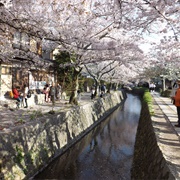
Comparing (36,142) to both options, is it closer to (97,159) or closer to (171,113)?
(97,159)

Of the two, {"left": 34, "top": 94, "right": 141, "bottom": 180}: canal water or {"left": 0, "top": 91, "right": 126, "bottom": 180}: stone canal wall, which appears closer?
{"left": 0, "top": 91, "right": 126, "bottom": 180}: stone canal wall

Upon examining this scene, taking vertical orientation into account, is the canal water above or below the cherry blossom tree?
below

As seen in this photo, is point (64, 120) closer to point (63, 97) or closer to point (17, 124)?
point (17, 124)

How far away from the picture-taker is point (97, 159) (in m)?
9.84

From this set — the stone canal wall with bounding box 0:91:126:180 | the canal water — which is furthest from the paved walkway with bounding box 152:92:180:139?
the stone canal wall with bounding box 0:91:126:180

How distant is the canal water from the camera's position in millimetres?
7977

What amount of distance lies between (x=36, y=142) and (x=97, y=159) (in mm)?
3422

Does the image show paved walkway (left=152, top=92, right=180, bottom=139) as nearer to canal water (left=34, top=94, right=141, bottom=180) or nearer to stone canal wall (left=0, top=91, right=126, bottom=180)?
canal water (left=34, top=94, right=141, bottom=180)

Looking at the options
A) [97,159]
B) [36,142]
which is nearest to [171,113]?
[97,159]

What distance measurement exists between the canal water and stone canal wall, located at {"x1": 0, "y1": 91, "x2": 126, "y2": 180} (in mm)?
438

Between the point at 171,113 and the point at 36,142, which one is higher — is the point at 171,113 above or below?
above

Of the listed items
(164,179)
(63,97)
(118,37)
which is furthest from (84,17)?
(63,97)

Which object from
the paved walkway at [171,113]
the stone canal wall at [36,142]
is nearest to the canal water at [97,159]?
the stone canal wall at [36,142]

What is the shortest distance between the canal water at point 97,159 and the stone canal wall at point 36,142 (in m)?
0.44
